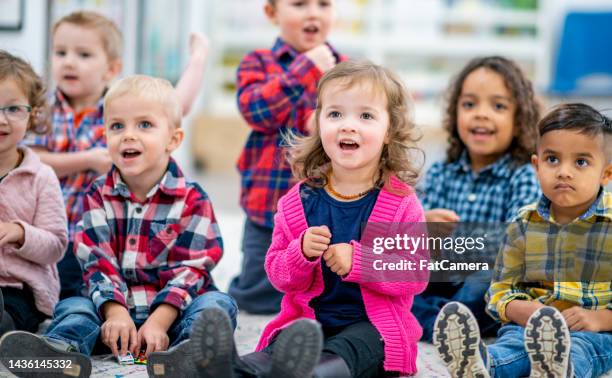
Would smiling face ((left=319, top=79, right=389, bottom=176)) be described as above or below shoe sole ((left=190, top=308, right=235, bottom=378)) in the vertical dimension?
above

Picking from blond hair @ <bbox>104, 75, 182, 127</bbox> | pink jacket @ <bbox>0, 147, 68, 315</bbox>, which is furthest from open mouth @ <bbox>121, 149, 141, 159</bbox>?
pink jacket @ <bbox>0, 147, 68, 315</bbox>

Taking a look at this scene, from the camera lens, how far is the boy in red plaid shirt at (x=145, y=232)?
1591mm

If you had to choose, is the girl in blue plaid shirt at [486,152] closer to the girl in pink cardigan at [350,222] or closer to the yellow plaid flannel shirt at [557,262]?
the yellow plaid flannel shirt at [557,262]

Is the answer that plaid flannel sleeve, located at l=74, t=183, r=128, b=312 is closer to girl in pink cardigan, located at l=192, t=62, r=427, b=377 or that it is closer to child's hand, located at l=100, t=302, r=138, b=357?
child's hand, located at l=100, t=302, r=138, b=357

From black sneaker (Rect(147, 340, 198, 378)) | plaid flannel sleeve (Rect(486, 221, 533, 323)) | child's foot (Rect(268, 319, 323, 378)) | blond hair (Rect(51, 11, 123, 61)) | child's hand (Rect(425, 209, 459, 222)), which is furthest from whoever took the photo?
blond hair (Rect(51, 11, 123, 61))

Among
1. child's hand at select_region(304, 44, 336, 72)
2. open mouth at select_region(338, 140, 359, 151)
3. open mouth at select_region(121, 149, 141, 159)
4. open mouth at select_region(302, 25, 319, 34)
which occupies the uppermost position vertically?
open mouth at select_region(302, 25, 319, 34)

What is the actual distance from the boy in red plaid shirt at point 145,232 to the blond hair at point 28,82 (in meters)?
0.22

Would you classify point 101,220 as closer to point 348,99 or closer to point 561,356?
point 348,99

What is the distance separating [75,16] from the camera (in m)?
2.11

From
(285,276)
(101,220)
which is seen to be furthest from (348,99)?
(101,220)

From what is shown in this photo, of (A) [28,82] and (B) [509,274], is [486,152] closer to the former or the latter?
(B) [509,274]

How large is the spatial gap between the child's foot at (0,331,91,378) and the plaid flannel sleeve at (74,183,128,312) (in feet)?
0.74

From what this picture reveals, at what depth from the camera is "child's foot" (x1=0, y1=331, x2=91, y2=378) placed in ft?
4.41

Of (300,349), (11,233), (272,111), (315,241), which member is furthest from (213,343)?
(272,111)
